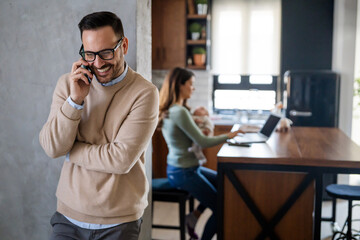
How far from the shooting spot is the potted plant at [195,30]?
5395 mm

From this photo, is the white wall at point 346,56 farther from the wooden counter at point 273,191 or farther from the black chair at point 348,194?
the wooden counter at point 273,191

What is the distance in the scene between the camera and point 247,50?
5.66 metres

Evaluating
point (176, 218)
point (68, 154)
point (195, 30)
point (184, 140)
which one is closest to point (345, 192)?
point (184, 140)

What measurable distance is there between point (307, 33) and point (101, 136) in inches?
174

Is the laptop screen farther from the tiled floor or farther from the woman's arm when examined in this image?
the tiled floor

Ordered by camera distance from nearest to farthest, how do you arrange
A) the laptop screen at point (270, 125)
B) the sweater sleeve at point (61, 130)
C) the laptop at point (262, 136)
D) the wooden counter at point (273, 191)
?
the sweater sleeve at point (61, 130), the wooden counter at point (273, 191), the laptop at point (262, 136), the laptop screen at point (270, 125)

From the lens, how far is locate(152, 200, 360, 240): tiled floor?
383cm

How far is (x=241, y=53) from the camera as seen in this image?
5680 millimetres

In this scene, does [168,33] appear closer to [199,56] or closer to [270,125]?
[199,56]

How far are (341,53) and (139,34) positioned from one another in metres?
3.45

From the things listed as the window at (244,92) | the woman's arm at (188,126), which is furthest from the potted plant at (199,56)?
the woman's arm at (188,126)

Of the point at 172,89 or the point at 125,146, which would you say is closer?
the point at 125,146

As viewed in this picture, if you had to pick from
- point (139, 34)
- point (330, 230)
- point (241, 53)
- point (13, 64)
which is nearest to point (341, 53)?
point (241, 53)

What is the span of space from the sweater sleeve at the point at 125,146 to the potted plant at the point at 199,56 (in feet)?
12.5
